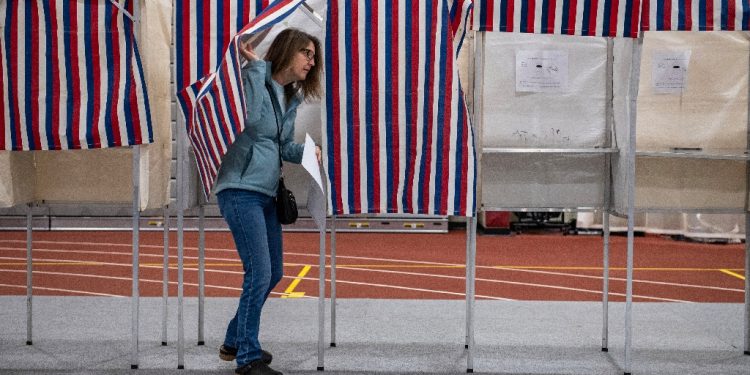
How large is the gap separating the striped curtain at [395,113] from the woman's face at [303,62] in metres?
0.09

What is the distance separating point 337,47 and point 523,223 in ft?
38.1

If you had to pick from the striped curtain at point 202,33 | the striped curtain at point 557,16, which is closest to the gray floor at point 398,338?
the striped curtain at point 202,33

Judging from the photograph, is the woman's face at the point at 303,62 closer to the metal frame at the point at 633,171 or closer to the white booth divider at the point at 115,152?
the white booth divider at the point at 115,152

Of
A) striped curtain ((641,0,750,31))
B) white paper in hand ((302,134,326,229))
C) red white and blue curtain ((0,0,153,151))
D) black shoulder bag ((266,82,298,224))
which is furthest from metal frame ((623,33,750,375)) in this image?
red white and blue curtain ((0,0,153,151))

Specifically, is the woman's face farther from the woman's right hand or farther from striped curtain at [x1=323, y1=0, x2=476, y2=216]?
the woman's right hand

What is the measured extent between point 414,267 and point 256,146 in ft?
19.7

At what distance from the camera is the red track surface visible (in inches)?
303

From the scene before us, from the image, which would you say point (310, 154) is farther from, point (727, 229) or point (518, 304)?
point (727, 229)

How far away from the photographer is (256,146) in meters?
3.91

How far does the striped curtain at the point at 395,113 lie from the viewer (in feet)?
12.8

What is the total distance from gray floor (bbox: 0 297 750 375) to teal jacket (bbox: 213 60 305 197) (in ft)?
3.47

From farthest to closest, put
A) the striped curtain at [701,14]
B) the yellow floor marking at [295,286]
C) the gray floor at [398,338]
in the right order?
the yellow floor marking at [295,286], the gray floor at [398,338], the striped curtain at [701,14]

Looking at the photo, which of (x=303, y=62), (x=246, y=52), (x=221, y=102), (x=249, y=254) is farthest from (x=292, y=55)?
(x=249, y=254)

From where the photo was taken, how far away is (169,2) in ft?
15.3
